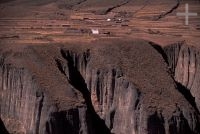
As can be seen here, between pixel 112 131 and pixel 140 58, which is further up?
pixel 140 58

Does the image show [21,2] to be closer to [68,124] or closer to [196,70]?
[196,70]

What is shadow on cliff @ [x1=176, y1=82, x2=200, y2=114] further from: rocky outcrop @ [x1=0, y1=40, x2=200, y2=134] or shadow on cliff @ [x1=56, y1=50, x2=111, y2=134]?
shadow on cliff @ [x1=56, y1=50, x2=111, y2=134]

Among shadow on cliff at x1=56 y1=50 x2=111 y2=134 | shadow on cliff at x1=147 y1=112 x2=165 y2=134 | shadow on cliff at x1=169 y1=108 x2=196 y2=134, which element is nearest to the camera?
shadow on cliff at x1=147 y1=112 x2=165 y2=134

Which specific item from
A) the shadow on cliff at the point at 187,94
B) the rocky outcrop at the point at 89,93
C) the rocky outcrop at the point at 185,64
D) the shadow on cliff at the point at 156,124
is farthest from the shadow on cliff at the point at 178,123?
the rocky outcrop at the point at 185,64

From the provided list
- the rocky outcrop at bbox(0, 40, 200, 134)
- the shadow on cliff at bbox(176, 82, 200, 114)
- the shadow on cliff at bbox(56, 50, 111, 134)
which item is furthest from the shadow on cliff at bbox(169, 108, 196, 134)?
the shadow on cliff at bbox(176, 82, 200, 114)

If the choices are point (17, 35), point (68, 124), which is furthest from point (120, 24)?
point (68, 124)

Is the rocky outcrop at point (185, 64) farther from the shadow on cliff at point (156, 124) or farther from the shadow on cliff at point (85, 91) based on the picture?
the shadow on cliff at point (85, 91)
